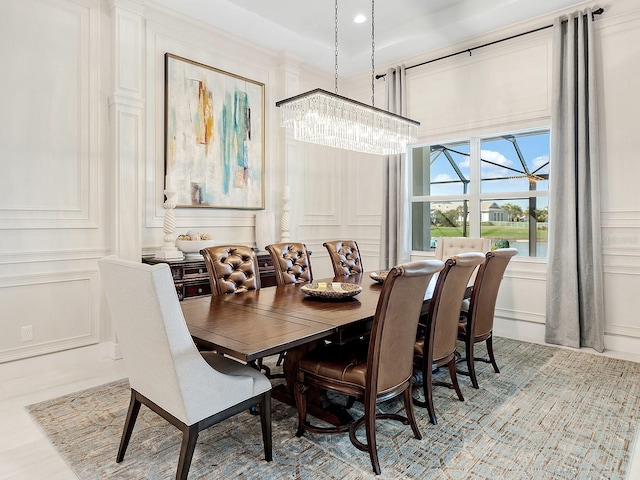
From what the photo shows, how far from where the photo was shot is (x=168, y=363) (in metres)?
1.68

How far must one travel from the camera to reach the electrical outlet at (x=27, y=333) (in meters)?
3.30

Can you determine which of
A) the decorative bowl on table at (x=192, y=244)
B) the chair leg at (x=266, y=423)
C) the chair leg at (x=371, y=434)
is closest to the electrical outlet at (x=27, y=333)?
the decorative bowl on table at (x=192, y=244)

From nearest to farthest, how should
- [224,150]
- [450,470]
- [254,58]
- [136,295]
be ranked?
[136,295]
[450,470]
[224,150]
[254,58]

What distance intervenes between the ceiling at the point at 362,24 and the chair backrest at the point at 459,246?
86.9 inches

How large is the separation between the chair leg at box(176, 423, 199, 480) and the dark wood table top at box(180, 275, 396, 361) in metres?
0.34

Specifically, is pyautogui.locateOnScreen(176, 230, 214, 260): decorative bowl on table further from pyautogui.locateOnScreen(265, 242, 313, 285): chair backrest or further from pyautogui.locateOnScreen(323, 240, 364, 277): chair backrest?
pyautogui.locateOnScreen(323, 240, 364, 277): chair backrest

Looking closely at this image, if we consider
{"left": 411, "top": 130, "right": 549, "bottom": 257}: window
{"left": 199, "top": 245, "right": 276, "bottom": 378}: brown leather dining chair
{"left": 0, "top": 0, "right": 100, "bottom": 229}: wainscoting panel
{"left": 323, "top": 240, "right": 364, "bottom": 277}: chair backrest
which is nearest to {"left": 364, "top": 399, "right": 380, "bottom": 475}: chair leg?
{"left": 199, "top": 245, "right": 276, "bottom": 378}: brown leather dining chair

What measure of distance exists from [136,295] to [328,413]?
1.33 metres

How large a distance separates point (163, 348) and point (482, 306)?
7.43ft

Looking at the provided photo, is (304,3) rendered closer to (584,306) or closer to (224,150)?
(224,150)

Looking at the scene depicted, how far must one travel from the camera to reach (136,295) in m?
1.70

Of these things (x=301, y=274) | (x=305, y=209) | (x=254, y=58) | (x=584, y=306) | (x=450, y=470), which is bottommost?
(x=450, y=470)

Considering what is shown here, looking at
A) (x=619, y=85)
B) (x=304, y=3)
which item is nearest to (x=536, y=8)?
(x=619, y=85)

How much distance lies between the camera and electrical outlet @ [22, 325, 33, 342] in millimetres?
3297
